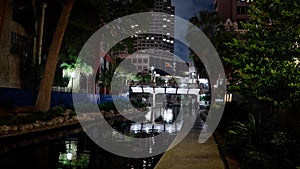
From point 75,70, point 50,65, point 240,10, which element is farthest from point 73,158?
point 240,10

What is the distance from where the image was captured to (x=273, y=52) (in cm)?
752

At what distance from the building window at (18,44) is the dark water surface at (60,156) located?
17.6 metres

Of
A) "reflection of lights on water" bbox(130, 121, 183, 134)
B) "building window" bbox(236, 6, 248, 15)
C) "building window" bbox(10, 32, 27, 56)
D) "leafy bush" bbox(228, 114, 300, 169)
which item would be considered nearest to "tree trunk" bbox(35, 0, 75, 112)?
"reflection of lights on water" bbox(130, 121, 183, 134)

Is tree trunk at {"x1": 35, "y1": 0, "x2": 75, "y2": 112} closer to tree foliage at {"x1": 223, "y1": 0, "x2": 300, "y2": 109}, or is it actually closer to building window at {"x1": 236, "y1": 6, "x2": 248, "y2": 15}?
tree foliage at {"x1": 223, "y1": 0, "x2": 300, "y2": 109}

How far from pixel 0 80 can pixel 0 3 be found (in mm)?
13465

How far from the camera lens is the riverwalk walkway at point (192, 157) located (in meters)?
9.61

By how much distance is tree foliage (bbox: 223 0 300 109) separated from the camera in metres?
6.95

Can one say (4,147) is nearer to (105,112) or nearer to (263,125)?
(263,125)

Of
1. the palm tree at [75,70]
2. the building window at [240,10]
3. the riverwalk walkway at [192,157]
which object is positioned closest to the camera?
the riverwalk walkway at [192,157]

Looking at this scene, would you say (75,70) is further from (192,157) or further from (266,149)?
(266,149)

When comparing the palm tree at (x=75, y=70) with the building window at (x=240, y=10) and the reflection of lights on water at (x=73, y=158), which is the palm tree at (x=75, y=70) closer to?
the reflection of lights on water at (x=73, y=158)

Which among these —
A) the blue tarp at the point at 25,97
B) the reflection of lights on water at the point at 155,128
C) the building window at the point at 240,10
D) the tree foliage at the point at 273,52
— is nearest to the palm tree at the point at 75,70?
the blue tarp at the point at 25,97

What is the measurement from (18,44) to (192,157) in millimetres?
25121

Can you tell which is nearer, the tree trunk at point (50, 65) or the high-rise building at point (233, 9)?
the tree trunk at point (50, 65)
